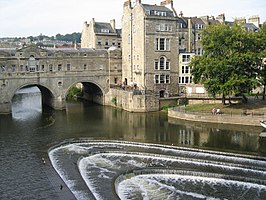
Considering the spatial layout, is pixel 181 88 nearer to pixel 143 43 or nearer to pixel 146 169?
pixel 143 43

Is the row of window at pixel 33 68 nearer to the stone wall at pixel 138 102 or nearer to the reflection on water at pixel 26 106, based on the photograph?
the reflection on water at pixel 26 106

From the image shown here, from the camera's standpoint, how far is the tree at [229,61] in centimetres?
4978

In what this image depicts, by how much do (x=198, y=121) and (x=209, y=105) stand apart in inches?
253

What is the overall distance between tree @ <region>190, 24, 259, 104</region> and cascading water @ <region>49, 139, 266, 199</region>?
56.1 ft

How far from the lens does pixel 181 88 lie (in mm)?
65312

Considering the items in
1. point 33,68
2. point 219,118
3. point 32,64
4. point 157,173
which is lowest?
point 157,173

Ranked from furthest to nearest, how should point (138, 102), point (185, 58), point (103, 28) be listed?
point (103, 28) → point (185, 58) → point (138, 102)

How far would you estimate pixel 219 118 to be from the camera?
48938mm

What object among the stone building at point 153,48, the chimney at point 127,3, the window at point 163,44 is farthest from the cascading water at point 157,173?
the chimney at point 127,3

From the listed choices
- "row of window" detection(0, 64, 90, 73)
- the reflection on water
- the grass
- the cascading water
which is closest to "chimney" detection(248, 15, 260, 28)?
the grass

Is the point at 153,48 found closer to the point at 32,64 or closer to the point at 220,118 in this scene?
the point at 220,118

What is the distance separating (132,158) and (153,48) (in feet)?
104

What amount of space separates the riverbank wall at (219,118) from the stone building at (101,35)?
120 feet

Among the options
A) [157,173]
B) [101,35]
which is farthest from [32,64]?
[157,173]
